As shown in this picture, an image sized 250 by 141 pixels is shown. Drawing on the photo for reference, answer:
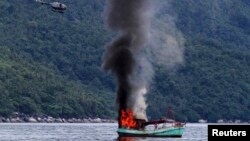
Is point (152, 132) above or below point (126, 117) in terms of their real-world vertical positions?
below

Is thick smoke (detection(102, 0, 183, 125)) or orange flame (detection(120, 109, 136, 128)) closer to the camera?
thick smoke (detection(102, 0, 183, 125))

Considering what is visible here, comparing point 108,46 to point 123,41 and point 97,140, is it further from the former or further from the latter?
point 97,140

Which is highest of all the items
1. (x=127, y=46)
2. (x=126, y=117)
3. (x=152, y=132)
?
(x=127, y=46)

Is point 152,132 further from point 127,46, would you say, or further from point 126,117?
point 127,46

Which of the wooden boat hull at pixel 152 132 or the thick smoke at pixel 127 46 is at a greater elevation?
the thick smoke at pixel 127 46

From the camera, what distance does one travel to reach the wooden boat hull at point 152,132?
499ft

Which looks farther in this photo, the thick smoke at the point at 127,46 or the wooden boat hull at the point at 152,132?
the wooden boat hull at the point at 152,132

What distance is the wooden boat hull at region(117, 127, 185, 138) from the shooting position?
499 feet

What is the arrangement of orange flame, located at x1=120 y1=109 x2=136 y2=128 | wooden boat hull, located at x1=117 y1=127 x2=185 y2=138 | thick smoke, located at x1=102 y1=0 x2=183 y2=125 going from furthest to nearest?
1. orange flame, located at x1=120 y1=109 x2=136 y2=128
2. wooden boat hull, located at x1=117 y1=127 x2=185 y2=138
3. thick smoke, located at x1=102 y1=0 x2=183 y2=125

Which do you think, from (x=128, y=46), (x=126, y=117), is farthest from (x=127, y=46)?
(x=126, y=117)

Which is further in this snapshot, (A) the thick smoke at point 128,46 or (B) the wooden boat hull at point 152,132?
(B) the wooden boat hull at point 152,132

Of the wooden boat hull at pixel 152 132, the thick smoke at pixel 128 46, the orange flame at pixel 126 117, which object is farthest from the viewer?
the orange flame at pixel 126 117

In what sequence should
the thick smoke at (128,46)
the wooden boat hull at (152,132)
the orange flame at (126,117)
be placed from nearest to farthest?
the thick smoke at (128,46)
the wooden boat hull at (152,132)
the orange flame at (126,117)

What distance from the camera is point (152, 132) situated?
160625 mm
